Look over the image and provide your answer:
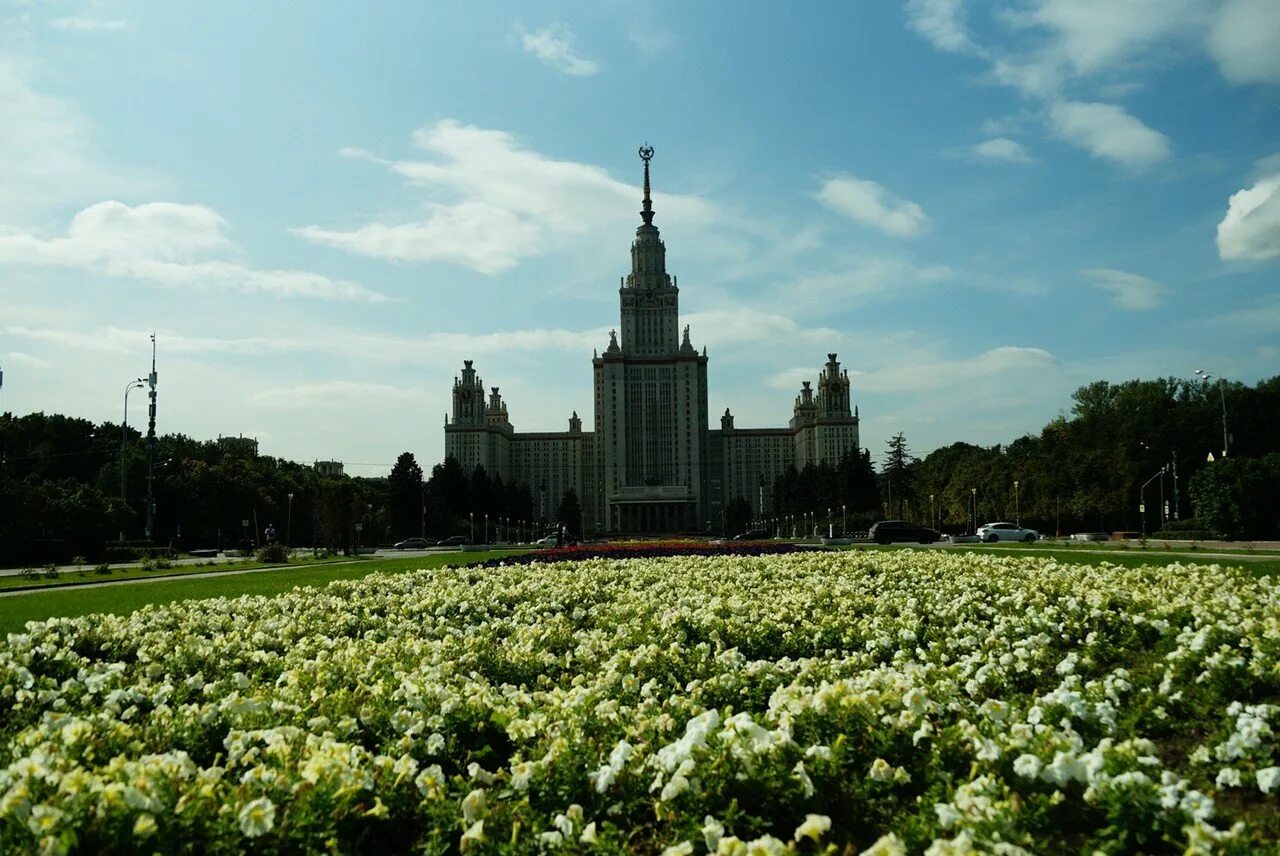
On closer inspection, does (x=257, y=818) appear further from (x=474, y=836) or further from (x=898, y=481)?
(x=898, y=481)

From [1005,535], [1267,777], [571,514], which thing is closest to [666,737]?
[1267,777]

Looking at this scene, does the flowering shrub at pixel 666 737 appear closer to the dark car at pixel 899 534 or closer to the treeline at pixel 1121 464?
the dark car at pixel 899 534

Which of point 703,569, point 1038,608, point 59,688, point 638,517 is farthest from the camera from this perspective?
point 638,517

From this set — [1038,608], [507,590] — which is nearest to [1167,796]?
[1038,608]

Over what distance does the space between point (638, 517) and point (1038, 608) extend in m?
140

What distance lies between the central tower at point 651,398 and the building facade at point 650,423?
16 centimetres

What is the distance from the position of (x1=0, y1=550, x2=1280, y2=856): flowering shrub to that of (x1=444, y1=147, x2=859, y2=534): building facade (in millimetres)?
137469

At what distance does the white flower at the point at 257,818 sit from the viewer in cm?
363

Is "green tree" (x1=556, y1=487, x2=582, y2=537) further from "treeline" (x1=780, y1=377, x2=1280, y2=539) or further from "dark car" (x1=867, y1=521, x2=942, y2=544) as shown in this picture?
"dark car" (x1=867, y1=521, x2=942, y2=544)

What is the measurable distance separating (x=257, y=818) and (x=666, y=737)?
6.76 ft

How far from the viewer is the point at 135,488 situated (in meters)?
71.9

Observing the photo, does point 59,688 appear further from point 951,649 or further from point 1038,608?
point 1038,608

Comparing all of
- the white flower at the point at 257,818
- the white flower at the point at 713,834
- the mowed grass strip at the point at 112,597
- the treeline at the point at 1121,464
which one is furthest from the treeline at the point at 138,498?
the treeline at the point at 1121,464

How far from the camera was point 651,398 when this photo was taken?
6230 inches
